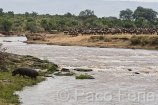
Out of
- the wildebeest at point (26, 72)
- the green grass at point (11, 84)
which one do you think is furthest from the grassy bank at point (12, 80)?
the wildebeest at point (26, 72)

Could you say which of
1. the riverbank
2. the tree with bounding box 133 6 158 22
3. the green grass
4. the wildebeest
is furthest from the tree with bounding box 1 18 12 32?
the wildebeest

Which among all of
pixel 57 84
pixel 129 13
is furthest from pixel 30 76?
pixel 129 13

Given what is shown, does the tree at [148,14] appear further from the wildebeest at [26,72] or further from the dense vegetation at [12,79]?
the wildebeest at [26,72]

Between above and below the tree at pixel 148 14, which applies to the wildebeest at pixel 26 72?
below

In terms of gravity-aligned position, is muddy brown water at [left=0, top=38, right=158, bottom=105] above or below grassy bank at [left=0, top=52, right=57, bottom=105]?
below

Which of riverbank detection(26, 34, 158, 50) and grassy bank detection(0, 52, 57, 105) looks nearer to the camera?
grassy bank detection(0, 52, 57, 105)

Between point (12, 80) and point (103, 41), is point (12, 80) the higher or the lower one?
the higher one

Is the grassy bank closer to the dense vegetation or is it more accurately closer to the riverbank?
the dense vegetation

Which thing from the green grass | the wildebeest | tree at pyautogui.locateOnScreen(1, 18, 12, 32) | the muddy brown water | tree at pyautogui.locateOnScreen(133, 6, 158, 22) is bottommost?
the muddy brown water

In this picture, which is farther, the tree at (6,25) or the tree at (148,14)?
the tree at (148,14)

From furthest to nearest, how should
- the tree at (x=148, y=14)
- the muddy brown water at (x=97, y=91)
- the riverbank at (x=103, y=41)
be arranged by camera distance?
the tree at (x=148, y=14) < the riverbank at (x=103, y=41) < the muddy brown water at (x=97, y=91)

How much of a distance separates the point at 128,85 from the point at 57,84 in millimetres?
4833

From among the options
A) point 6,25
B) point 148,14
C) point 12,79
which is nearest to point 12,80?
point 12,79

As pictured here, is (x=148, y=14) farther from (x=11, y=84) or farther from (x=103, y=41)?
(x=11, y=84)
